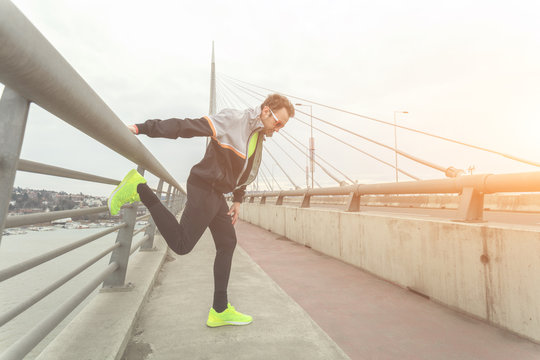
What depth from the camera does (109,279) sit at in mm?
2506

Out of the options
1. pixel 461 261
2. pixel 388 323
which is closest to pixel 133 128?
pixel 388 323

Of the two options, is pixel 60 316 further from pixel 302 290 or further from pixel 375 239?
pixel 375 239

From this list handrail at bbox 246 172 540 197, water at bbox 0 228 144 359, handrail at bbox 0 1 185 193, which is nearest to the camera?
handrail at bbox 0 1 185 193

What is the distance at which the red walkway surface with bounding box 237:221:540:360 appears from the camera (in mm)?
2000

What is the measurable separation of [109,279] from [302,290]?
6.21ft

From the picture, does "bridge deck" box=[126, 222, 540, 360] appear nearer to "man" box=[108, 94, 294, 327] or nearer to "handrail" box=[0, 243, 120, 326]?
"man" box=[108, 94, 294, 327]

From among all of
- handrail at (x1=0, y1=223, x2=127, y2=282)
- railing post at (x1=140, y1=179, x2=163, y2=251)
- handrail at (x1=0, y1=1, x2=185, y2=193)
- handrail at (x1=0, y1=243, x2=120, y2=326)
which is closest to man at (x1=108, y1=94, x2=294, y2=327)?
handrail at (x1=0, y1=223, x2=127, y2=282)

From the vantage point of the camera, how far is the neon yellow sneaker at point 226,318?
2.25 m

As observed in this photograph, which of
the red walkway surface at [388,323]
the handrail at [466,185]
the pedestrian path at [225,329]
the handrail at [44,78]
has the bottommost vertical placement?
the red walkway surface at [388,323]

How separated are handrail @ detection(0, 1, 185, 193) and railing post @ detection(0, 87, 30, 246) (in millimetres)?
45

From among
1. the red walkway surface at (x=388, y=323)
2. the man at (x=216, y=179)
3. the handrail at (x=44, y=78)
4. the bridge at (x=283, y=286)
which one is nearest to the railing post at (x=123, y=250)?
the bridge at (x=283, y=286)

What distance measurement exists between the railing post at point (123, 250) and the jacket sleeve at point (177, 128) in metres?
0.85

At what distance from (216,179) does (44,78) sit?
1530 mm

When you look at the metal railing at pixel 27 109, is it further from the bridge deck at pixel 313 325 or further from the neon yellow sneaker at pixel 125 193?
the bridge deck at pixel 313 325
